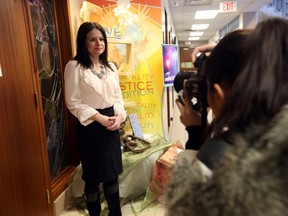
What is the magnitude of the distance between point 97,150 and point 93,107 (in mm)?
273

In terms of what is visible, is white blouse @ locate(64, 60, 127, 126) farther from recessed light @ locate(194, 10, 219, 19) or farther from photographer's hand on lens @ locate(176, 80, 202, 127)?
recessed light @ locate(194, 10, 219, 19)

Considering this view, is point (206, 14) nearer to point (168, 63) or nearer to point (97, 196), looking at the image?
point (168, 63)

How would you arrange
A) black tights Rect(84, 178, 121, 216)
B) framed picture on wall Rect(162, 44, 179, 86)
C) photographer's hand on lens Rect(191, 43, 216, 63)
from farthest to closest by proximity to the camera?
framed picture on wall Rect(162, 44, 179, 86) < black tights Rect(84, 178, 121, 216) < photographer's hand on lens Rect(191, 43, 216, 63)

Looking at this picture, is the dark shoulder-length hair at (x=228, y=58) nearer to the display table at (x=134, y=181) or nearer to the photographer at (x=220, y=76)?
the photographer at (x=220, y=76)

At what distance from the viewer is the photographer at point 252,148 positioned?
0.45 meters

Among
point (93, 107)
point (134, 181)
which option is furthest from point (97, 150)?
point (134, 181)

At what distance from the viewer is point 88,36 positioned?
1.61 meters

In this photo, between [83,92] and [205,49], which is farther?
[83,92]

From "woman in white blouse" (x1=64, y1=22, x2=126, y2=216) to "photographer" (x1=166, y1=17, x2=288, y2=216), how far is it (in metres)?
1.11

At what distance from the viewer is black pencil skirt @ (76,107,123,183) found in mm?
1626

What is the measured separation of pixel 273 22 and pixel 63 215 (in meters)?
1.98

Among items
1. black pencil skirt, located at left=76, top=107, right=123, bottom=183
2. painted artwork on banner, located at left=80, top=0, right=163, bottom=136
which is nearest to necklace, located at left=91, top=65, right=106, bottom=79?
black pencil skirt, located at left=76, top=107, right=123, bottom=183

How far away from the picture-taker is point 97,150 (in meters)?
1.63

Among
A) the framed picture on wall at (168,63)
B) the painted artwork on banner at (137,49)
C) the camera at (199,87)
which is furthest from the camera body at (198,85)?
the framed picture on wall at (168,63)
